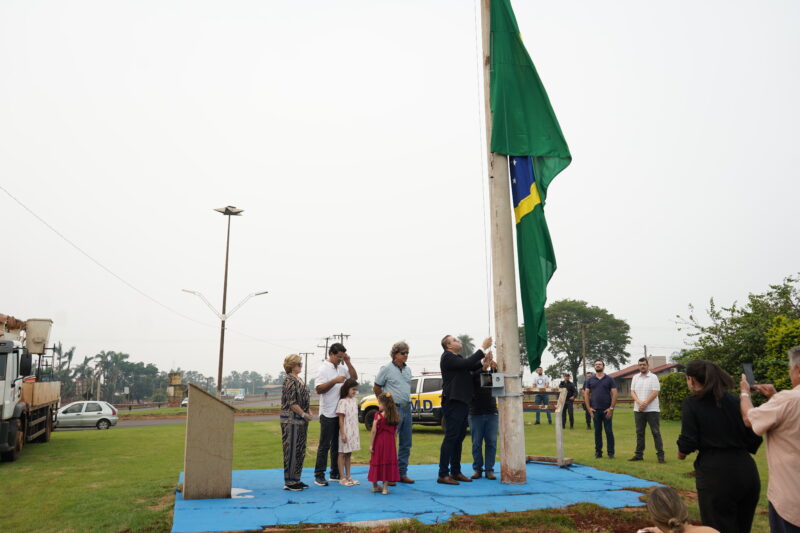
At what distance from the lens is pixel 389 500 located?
6.42 meters

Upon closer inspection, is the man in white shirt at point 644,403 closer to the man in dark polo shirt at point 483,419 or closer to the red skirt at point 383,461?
the man in dark polo shirt at point 483,419

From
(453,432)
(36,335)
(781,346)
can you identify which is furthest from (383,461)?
(36,335)

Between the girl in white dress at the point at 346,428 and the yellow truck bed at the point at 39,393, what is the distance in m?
10.7

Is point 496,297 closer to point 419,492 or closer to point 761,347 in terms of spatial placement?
point 419,492

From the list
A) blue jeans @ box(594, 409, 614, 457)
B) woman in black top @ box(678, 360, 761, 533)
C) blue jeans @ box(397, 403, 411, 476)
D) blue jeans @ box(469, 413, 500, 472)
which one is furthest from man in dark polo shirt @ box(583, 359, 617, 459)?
woman in black top @ box(678, 360, 761, 533)

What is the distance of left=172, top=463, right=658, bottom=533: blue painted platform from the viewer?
552 centimetres

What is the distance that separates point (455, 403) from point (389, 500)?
1635 mm

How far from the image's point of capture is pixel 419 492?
6949 millimetres

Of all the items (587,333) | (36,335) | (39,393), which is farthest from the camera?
(587,333)

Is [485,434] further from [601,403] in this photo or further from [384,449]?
[601,403]

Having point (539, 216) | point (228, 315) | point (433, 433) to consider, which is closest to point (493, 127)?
point (539, 216)

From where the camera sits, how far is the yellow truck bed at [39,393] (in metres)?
14.4

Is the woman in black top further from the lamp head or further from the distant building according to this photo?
the distant building

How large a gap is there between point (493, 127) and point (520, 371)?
136 inches
